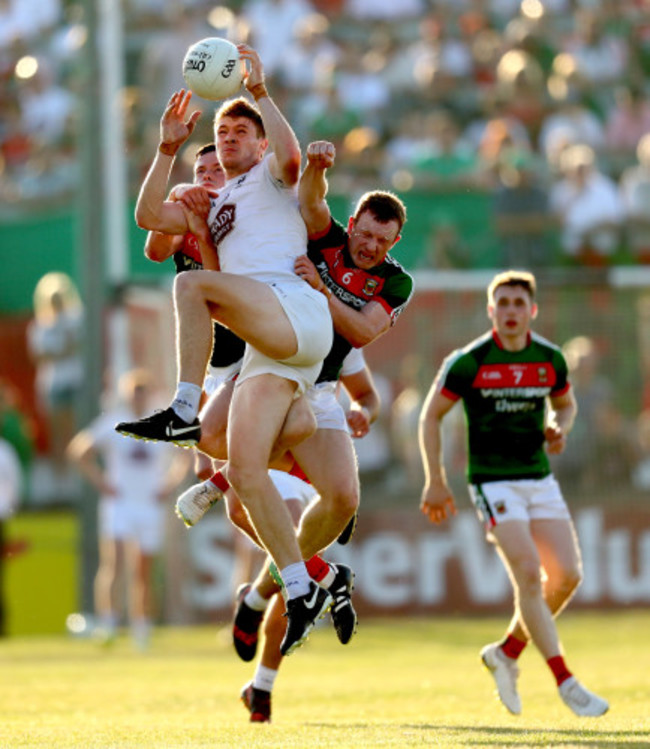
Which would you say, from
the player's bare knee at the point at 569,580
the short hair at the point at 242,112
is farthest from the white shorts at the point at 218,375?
the player's bare knee at the point at 569,580

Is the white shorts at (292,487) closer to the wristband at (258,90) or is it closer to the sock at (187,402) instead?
the sock at (187,402)

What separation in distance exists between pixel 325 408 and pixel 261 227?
1.08 m

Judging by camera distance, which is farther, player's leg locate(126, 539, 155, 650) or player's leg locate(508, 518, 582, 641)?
player's leg locate(126, 539, 155, 650)

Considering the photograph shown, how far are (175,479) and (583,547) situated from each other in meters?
4.13

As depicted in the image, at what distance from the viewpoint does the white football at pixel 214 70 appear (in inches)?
349

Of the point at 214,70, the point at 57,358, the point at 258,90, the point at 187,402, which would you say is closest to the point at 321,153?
the point at 258,90

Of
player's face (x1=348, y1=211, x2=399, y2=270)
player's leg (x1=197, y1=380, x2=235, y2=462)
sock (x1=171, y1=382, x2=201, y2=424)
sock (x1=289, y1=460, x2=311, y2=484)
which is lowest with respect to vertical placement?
sock (x1=289, y1=460, x2=311, y2=484)

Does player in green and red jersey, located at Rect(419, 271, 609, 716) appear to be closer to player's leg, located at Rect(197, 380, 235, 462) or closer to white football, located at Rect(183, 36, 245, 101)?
player's leg, located at Rect(197, 380, 235, 462)

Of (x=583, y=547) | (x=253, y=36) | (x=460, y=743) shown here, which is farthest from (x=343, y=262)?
(x=253, y=36)

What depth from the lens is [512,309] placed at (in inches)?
429

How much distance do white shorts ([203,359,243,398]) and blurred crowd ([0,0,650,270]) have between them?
9404 millimetres

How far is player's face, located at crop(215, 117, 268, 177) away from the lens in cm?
921

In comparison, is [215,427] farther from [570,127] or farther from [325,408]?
[570,127]

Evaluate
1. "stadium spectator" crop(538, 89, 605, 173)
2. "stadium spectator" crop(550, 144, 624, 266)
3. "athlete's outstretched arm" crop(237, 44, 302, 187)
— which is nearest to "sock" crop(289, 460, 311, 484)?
"athlete's outstretched arm" crop(237, 44, 302, 187)
